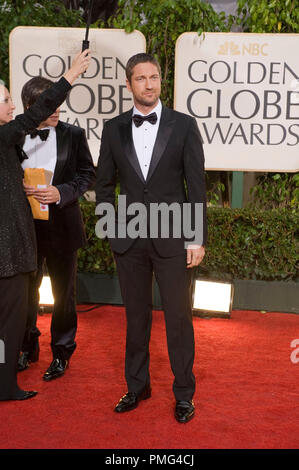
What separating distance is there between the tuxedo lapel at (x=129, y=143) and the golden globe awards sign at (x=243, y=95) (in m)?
1.99

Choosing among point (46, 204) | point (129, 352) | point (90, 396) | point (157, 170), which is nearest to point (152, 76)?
point (157, 170)

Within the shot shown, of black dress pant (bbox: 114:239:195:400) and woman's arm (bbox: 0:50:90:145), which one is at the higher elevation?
woman's arm (bbox: 0:50:90:145)

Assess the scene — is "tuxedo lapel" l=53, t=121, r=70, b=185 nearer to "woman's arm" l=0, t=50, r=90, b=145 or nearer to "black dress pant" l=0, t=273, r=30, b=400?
"woman's arm" l=0, t=50, r=90, b=145

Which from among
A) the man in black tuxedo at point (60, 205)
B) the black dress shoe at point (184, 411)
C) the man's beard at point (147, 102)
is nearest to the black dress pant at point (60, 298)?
the man in black tuxedo at point (60, 205)

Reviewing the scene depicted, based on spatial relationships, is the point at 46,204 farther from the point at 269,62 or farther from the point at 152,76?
the point at 269,62

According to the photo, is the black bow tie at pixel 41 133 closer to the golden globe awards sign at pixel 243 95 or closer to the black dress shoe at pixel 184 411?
the black dress shoe at pixel 184 411

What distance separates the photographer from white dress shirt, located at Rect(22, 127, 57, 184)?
115 inches

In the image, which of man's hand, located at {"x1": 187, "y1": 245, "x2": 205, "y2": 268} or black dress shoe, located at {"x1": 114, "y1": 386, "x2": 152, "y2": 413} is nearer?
man's hand, located at {"x1": 187, "y1": 245, "x2": 205, "y2": 268}

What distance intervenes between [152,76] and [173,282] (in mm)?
980

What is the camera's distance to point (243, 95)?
436cm

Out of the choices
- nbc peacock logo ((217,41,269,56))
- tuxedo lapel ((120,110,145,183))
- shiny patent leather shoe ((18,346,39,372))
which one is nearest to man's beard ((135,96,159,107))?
tuxedo lapel ((120,110,145,183))

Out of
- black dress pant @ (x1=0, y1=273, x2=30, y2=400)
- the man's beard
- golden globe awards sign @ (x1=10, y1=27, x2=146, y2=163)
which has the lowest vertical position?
black dress pant @ (x1=0, y1=273, x2=30, y2=400)

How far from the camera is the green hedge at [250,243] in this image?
4324mm

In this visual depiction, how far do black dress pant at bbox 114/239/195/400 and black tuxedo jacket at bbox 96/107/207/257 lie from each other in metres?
0.07
